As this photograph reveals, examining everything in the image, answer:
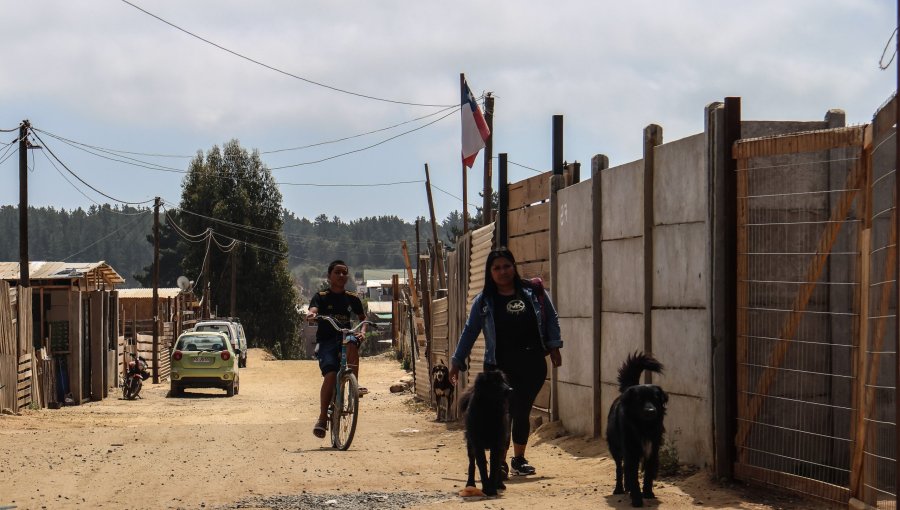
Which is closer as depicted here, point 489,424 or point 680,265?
point 489,424

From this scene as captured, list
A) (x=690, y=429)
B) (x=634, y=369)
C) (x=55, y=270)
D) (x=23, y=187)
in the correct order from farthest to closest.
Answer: (x=23, y=187)
(x=55, y=270)
(x=690, y=429)
(x=634, y=369)

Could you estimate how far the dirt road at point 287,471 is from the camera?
8.06 meters

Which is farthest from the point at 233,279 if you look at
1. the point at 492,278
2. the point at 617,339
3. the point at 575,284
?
the point at 492,278

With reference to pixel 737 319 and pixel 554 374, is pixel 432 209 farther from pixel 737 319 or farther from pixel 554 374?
pixel 737 319

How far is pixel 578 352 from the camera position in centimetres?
1238

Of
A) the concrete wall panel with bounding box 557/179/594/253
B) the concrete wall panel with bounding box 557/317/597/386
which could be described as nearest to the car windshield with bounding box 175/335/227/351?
the concrete wall panel with bounding box 557/317/597/386

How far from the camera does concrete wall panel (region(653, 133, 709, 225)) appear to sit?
8820mm

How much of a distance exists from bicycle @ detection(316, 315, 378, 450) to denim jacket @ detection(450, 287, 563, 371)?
117 inches

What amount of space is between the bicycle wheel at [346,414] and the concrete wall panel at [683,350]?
3.48m

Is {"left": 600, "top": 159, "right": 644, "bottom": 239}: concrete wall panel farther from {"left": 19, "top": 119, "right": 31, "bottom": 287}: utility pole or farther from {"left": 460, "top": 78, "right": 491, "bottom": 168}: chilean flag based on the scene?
{"left": 19, "top": 119, "right": 31, "bottom": 287}: utility pole

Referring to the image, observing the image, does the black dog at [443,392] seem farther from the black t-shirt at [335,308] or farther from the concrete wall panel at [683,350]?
the concrete wall panel at [683,350]

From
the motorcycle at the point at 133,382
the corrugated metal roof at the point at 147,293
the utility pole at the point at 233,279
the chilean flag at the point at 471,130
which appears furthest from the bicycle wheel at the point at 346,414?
the utility pole at the point at 233,279

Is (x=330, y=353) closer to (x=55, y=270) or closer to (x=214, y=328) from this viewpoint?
(x=55, y=270)

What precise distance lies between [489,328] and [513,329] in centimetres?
18
